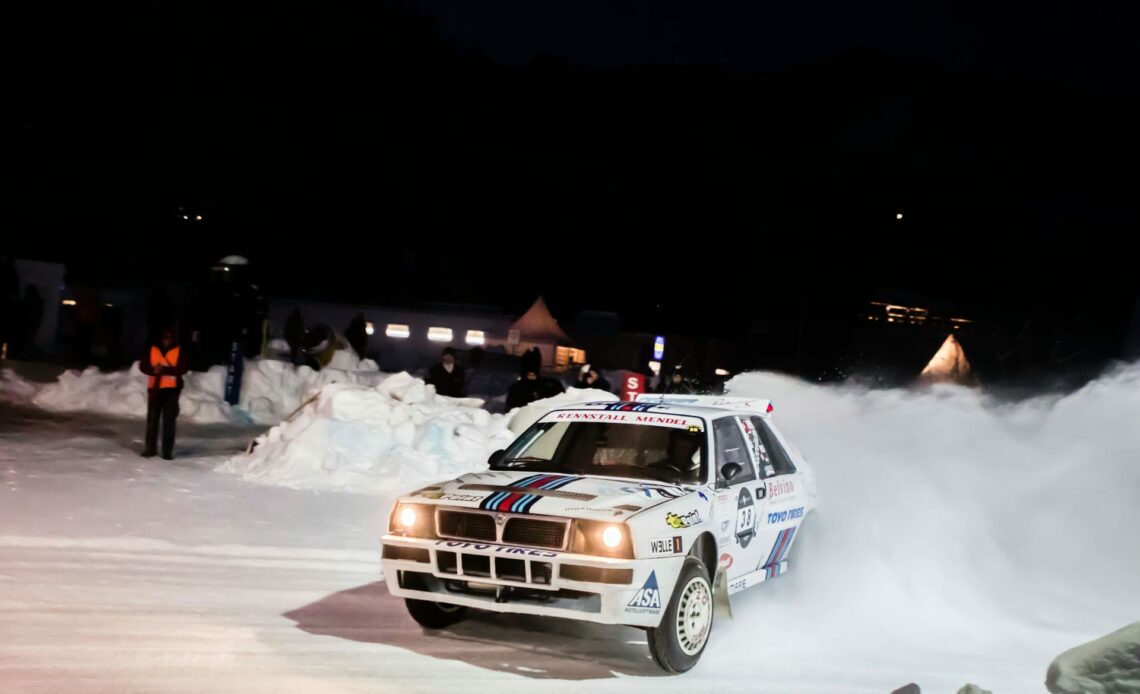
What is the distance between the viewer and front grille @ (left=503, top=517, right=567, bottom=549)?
5.97 metres

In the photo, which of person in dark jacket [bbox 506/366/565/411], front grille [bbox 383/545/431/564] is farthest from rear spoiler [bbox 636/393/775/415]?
→ person in dark jacket [bbox 506/366/565/411]

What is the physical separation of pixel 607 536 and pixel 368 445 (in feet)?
28.4

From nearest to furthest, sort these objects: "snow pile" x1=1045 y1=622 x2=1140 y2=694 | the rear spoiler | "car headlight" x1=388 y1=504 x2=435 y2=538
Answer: "snow pile" x1=1045 y1=622 x2=1140 y2=694, "car headlight" x1=388 y1=504 x2=435 y2=538, the rear spoiler

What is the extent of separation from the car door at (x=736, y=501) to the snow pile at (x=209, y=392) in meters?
13.4

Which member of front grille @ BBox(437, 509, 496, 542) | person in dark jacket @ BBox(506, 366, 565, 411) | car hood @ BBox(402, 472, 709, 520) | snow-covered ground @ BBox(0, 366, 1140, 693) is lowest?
snow-covered ground @ BBox(0, 366, 1140, 693)

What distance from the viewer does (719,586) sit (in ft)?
22.3

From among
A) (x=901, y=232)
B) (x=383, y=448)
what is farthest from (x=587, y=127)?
(x=383, y=448)

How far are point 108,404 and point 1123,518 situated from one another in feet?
54.7

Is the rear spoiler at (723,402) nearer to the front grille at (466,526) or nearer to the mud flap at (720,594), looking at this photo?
the mud flap at (720,594)

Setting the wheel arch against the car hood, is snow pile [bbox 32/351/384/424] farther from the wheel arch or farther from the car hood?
the wheel arch

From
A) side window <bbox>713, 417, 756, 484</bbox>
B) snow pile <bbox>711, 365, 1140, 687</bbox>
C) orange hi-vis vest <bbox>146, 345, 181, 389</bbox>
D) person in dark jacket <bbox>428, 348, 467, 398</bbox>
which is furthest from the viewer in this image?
person in dark jacket <bbox>428, 348, 467, 398</bbox>

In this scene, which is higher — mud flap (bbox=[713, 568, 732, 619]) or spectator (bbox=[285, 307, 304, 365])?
spectator (bbox=[285, 307, 304, 365])

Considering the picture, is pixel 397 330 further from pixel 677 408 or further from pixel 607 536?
pixel 607 536

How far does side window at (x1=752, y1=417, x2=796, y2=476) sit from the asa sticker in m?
2.23
